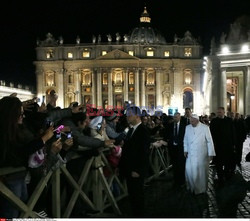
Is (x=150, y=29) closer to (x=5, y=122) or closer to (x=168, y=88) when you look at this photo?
(x=168, y=88)

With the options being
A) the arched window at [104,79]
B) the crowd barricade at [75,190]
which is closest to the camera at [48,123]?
the crowd barricade at [75,190]

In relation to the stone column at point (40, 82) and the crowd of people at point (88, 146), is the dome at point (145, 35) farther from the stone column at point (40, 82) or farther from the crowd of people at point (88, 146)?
the crowd of people at point (88, 146)

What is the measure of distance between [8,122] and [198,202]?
17.8ft

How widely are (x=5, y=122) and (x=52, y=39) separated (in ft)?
299

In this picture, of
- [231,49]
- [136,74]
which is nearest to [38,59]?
[136,74]

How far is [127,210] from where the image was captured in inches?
309

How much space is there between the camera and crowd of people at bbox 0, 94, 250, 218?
186 inches

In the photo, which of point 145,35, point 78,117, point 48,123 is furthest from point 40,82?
point 48,123

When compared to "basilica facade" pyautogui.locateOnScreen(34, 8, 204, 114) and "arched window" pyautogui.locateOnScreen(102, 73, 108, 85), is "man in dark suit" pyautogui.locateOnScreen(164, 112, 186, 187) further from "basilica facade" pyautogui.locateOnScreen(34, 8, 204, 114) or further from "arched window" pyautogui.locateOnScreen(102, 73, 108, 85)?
"arched window" pyautogui.locateOnScreen(102, 73, 108, 85)

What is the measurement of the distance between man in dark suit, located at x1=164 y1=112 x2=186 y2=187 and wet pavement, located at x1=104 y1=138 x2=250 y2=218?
37cm

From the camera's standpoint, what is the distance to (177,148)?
11367 millimetres

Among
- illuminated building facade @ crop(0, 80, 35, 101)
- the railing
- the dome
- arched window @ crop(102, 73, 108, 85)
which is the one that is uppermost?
the dome

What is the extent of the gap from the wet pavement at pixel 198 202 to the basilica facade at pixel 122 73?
252 ft

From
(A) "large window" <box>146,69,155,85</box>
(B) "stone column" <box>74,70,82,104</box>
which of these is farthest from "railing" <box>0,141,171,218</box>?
(A) "large window" <box>146,69,155,85</box>
